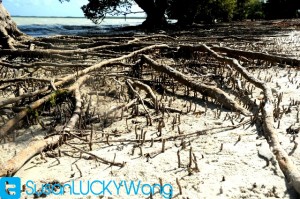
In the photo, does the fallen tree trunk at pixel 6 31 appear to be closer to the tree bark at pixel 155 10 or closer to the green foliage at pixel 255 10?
the tree bark at pixel 155 10

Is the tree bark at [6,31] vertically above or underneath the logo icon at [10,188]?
above

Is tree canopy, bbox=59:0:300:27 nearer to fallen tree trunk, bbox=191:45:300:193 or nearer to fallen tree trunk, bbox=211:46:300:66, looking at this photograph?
fallen tree trunk, bbox=211:46:300:66

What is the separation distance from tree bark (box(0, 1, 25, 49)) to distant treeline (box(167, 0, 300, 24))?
50.2 ft

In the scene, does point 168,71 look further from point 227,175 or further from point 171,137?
point 227,175

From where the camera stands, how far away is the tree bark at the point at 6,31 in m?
7.11

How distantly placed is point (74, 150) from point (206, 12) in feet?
79.5

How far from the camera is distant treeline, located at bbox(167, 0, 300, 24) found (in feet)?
74.8

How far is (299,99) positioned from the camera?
4090mm

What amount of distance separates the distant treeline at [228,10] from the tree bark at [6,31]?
15301 millimetres

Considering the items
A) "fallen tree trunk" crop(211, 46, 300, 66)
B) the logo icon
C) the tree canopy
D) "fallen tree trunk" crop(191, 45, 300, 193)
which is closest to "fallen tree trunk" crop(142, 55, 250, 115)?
"fallen tree trunk" crop(191, 45, 300, 193)

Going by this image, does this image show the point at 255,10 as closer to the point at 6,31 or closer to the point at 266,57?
the point at 6,31

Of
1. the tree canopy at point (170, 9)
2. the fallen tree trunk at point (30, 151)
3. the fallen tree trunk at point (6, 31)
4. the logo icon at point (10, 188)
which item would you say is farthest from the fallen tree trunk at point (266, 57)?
the tree canopy at point (170, 9)

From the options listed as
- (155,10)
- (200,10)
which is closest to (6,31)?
(155,10)

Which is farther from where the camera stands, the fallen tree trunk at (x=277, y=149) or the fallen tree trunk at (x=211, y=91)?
the fallen tree trunk at (x=211, y=91)
